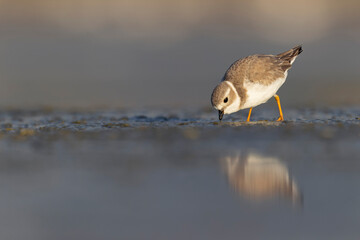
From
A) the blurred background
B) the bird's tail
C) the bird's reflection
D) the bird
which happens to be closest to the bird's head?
the bird

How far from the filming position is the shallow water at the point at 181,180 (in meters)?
4.79

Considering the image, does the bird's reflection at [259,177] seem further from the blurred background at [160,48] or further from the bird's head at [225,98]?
the blurred background at [160,48]

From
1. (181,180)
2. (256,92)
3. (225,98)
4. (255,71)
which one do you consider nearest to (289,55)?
(255,71)

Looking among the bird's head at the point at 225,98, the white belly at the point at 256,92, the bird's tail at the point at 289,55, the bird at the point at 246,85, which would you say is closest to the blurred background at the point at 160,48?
the bird's tail at the point at 289,55

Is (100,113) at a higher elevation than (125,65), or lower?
lower

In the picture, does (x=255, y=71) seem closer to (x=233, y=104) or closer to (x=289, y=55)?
(x=233, y=104)

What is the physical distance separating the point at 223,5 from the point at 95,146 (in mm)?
15056

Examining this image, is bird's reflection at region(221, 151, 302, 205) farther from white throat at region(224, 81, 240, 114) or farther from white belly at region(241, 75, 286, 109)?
white belly at region(241, 75, 286, 109)

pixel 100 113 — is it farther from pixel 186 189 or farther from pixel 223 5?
pixel 223 5

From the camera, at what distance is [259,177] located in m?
6.20

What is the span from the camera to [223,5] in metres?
22.1

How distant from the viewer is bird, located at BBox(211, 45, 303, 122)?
32.0 feet

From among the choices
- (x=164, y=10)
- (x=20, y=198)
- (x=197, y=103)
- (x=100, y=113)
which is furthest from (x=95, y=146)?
(x=164, y=10)

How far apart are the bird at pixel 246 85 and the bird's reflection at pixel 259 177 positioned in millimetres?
2449
